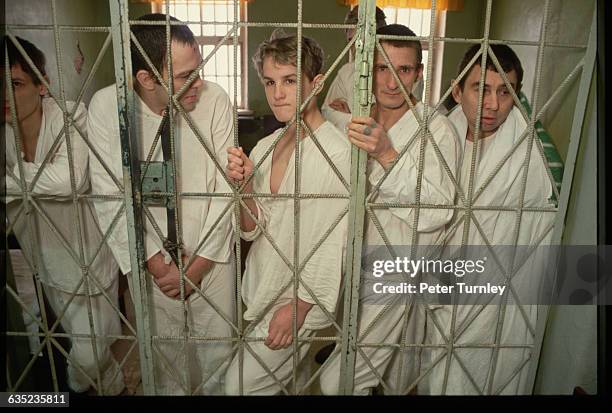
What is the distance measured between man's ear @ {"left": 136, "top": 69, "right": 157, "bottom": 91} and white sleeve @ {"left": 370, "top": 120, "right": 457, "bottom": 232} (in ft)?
2.55

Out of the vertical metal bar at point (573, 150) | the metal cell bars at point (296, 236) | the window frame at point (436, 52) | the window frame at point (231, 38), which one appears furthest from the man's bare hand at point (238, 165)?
the vertical metal bar at point (573, 150)

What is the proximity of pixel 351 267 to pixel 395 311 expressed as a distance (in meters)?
0.26

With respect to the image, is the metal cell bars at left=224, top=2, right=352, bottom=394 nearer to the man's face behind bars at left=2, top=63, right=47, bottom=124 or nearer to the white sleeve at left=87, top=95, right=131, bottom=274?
the white sleeve at left=87, top=95, right=131, bottom=274

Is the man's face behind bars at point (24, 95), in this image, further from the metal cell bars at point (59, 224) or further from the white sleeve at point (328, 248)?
the white sleeve at point (328, 248)

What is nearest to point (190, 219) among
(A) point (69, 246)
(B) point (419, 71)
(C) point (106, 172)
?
(C) point (106, 172)

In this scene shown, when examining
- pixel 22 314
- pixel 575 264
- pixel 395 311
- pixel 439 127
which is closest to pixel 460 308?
pixel 395 311

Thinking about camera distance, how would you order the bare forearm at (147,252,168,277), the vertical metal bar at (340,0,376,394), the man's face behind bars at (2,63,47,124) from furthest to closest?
the bare forearm at (147,252,168,277), the man's face behind bars at (2,63,47,124), the vertical metal bar at (340,0,376,394)

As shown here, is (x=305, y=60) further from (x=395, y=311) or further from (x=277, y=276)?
(x=395, y=311)

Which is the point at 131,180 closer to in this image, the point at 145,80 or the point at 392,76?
the point at 145,80

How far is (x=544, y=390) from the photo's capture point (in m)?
1.82

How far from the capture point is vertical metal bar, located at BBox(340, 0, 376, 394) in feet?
4.67

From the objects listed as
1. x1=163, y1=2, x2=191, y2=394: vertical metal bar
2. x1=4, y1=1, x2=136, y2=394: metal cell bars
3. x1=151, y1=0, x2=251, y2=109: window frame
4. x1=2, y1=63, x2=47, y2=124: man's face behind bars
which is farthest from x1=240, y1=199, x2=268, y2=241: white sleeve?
x1=2, y1=63, x2=47, y2=124: man's face behind bars

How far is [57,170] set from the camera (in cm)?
159

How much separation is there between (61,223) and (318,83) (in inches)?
40.7
